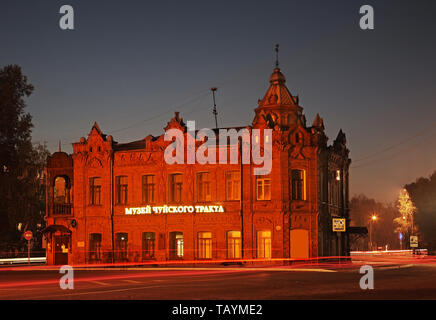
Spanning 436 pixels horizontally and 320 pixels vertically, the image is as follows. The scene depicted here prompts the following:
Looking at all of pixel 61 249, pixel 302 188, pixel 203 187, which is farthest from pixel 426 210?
pixel 61 249

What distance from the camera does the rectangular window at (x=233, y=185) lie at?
48.3 metres

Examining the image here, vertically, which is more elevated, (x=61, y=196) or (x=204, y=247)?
(x=61, y=196)

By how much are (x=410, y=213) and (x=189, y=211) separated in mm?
55670

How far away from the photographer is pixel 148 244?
2010 inches

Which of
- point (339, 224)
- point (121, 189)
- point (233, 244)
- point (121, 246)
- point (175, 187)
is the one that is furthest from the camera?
point (121, 189)

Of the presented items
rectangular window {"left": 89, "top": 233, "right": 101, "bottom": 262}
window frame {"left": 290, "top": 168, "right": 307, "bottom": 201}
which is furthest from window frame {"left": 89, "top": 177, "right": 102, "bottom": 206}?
window frame {"left": 290, "top": 168, "right": 307, "bottom": 201}

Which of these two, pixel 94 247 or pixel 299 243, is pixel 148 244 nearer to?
pixel 94 247

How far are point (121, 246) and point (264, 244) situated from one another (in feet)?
39.3

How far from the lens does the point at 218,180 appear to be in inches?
1914

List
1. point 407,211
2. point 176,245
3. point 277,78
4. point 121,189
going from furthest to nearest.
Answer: point 407,211 < point 277,78 < point 121,189 < point 176,245

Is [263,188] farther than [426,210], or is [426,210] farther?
[426,210]

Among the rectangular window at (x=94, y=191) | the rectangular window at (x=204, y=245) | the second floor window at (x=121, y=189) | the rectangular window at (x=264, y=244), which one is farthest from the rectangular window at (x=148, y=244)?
the rectangular window at (x=264, y=244)
